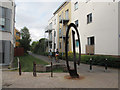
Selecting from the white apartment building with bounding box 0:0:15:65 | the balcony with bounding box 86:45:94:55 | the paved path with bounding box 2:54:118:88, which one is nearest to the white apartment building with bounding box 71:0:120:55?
the balcony with bounding box 86:45:94:55

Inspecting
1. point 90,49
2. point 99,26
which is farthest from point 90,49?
point 99,26

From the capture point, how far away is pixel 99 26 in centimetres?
1480

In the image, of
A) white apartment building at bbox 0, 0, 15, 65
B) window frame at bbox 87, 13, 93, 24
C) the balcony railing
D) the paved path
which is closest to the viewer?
the paved path

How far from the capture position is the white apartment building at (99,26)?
1250 cm

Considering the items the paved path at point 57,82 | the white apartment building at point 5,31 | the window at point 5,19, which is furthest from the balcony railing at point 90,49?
the window at point 5,19

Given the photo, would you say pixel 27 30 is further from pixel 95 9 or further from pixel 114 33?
pixel 114 33

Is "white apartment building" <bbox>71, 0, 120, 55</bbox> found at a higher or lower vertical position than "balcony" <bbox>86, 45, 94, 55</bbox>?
higher

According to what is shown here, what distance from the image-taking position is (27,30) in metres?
35.7

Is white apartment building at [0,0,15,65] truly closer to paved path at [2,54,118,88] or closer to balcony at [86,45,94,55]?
paved path at [2,54,118,88]

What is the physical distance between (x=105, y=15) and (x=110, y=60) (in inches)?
213

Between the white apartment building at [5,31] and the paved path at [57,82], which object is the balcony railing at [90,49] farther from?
the white apartment building at [5,31]

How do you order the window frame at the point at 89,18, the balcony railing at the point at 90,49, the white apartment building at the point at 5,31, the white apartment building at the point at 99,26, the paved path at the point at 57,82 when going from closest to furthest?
the paved path at the point at 57,82 < the white apartment building at the point at 5,31 < the white apartment building at the point at 99,26 < the balcony railing at the point at 90,49 < the window frame at the point at 89,18

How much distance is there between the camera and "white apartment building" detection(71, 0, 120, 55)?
1250 centimetres

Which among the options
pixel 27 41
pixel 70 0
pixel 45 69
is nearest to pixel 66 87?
pixel 45 69
